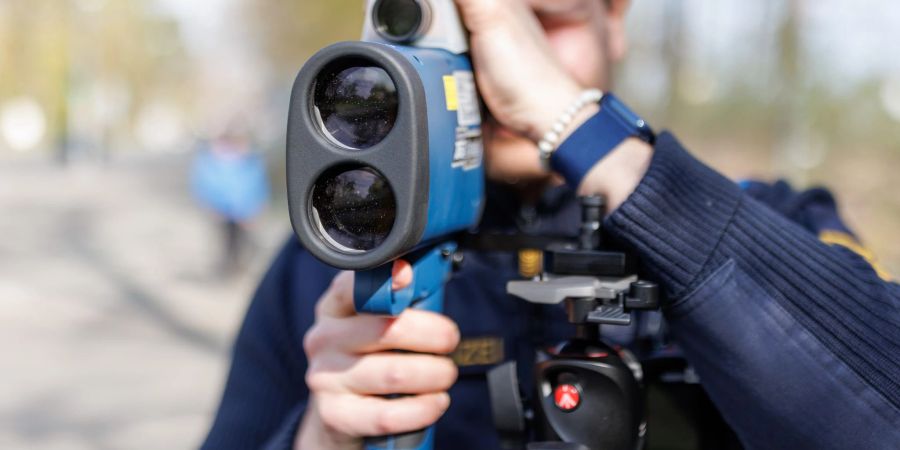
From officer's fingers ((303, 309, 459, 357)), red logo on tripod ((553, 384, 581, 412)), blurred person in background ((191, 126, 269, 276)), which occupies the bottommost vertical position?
blurred person in background ((191, 126, 269, 276))

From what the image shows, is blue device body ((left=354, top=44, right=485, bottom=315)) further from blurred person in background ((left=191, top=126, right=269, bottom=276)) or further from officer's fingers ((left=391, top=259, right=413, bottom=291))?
blurred person in background ((left=191, top=126, right=269, bottom=276))

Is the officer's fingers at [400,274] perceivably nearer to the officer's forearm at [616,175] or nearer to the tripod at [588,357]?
the tripod at [588,357]

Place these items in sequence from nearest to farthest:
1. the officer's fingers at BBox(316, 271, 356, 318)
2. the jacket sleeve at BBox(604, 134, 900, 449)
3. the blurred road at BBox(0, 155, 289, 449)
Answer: the jacket sleeve at BBox(604, 134, 900, 449) → the officer's fingers at BBox(316, 271, 356, 318) → the blurred road at BBox(0, 155, 289, 449)

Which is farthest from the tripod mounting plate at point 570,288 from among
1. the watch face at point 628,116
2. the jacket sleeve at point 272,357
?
the jacket sleeve at point 272,357

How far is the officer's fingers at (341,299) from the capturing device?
43.1 inches

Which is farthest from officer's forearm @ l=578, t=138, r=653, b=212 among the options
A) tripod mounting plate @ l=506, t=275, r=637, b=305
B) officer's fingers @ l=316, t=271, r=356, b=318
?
officer's fingers @ l=316, t=271, r=356, b=318

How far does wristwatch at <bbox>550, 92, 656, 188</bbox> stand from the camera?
3.51 ft

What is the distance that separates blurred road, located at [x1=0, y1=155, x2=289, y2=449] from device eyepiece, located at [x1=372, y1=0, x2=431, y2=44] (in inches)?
137

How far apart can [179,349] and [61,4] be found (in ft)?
74.5

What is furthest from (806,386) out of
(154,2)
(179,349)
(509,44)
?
(154,2)

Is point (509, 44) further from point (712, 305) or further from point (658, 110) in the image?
point (658, 110)

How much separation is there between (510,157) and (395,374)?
0.45 meters

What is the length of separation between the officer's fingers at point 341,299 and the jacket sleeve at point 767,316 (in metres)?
0.35

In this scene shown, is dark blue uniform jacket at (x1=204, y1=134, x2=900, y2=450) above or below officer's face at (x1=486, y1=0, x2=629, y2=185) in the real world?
below
